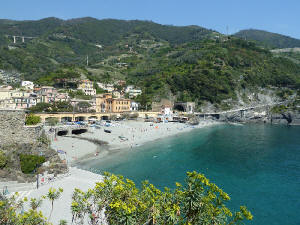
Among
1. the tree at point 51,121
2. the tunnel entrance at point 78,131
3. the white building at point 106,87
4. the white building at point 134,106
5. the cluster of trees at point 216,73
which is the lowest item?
the tunnel entrance at point 78,131

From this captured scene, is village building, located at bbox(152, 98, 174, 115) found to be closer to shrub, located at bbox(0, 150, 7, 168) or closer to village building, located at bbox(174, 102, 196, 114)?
village building, located at bbox(174, 102, 196, 114)

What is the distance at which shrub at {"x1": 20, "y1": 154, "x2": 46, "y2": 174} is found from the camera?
90.6 ft

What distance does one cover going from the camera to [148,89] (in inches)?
4798

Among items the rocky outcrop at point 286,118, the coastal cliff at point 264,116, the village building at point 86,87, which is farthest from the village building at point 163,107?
the rocky outcrop at point 286,118

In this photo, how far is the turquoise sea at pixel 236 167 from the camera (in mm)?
26225

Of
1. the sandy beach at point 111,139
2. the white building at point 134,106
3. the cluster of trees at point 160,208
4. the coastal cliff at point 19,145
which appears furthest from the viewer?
the white building at point 134,106

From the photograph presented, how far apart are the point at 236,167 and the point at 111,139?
30.8m

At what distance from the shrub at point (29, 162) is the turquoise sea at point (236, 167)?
878cm

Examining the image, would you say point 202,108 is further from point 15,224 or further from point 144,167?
point 15,224

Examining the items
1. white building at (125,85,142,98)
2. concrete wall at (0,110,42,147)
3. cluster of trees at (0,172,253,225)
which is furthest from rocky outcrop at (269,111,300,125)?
cluster of trees at (0,172,253,225)

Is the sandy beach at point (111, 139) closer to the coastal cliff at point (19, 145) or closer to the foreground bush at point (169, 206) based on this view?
the coastal cliff at point (19, 145)

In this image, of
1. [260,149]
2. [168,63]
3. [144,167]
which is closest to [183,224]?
[144,167]

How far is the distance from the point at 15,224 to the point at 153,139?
54.3 m

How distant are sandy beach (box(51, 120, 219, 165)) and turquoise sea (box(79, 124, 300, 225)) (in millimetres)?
3329
